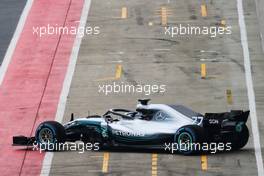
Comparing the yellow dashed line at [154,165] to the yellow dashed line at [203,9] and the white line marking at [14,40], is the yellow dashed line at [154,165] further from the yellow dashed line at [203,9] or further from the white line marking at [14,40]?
the yellow dashed line at [203,9]

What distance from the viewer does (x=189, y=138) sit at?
39594 mm

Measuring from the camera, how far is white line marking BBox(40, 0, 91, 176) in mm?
40750

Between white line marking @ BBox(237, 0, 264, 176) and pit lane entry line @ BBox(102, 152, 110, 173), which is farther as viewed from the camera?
white line marking @ BBox(237, 0, 264, 176)

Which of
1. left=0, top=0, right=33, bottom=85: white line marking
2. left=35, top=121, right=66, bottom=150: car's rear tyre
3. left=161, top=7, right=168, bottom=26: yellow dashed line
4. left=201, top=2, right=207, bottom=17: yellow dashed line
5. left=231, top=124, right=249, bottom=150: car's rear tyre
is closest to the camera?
left=231, top=124, right=249, bottom=150: car's rear tyre

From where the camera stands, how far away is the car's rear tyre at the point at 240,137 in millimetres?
39969

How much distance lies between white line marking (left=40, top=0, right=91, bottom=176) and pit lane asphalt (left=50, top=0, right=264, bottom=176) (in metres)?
0.24

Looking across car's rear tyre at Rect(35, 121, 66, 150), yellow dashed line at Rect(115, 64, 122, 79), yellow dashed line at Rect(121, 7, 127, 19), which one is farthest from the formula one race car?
yellow dashed line at Rect(121, 7, 127, 19)

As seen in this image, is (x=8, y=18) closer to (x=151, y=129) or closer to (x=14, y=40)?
(x=14, y=40)

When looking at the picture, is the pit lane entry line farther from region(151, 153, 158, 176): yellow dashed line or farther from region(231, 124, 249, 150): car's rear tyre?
region(231, 124, 249, 150): car's rear tyre

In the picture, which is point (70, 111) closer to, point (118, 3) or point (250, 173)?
point (250, 173)

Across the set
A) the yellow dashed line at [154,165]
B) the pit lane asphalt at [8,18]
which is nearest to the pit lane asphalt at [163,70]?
the yellow dashed line at [154,165]

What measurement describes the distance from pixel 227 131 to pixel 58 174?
5538mm

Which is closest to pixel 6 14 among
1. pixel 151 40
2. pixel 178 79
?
pixel 151 40

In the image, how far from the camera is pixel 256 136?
42812 millimetres
